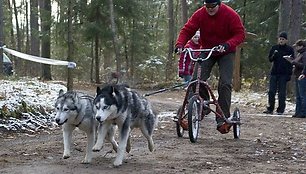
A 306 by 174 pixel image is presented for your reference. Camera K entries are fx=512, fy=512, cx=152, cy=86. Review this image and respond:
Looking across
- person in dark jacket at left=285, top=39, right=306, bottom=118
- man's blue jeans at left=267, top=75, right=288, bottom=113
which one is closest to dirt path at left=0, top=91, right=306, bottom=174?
person in dark jacket at left=285, top=39, right=306, bottom=118

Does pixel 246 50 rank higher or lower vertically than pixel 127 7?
lower

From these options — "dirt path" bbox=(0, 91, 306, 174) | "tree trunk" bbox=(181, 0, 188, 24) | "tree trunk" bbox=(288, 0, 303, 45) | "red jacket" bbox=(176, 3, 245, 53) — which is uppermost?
"tree trunk" bbox=(181, 0, 188, 24)

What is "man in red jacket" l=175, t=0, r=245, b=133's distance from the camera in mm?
7238

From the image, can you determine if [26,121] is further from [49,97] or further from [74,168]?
[74,168]

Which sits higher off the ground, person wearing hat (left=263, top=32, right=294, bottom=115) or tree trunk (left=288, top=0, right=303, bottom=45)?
tree trunk (left=288, top=0, right=303, bottom=45)

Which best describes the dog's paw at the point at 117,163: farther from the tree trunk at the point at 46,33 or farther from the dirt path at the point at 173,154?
the tree trunk at the point at 46,33

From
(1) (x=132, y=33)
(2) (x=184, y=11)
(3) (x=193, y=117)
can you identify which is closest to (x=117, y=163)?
(3) (x=193, y=117)

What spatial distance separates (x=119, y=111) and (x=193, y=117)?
1.99 metres

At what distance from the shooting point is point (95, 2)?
874 inches

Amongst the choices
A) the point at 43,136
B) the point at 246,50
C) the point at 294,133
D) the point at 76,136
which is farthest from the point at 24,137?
the point at 246,50

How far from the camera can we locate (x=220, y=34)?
7422mm

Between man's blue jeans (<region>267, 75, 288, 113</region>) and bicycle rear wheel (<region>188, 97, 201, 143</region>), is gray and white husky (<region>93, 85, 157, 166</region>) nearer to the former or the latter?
bicycle rear wheel (<region>188, 97, 201, 143</region>)

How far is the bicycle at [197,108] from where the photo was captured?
278 inches

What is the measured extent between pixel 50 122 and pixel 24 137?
1.34 m
